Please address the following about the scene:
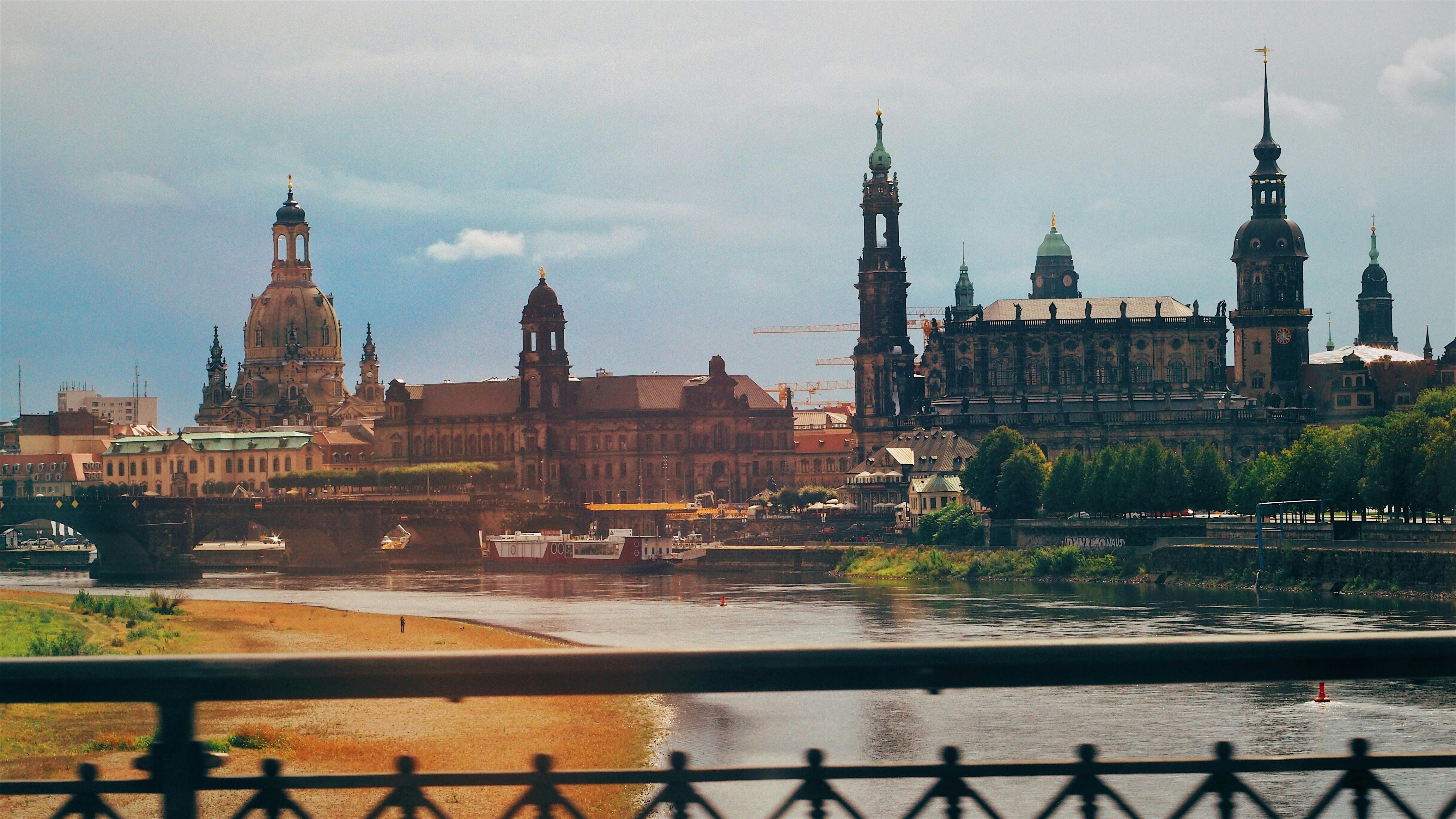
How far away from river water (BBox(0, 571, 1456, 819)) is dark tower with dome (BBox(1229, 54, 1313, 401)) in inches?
2291

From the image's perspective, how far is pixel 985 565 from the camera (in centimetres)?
10644

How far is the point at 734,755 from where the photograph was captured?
45.8ft

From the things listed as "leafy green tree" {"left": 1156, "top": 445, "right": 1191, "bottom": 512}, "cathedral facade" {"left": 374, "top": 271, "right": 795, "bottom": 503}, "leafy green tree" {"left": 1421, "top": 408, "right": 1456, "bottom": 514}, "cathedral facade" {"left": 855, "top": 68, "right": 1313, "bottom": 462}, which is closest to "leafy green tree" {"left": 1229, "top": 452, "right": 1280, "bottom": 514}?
"leafy green tree" {"left": 1156, "top": 445, "right": 1191, "bottom": 512}

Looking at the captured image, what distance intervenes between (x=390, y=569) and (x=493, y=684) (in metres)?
125

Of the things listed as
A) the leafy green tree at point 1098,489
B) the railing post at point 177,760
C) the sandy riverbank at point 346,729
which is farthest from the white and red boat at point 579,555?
the railing post at point 177,760

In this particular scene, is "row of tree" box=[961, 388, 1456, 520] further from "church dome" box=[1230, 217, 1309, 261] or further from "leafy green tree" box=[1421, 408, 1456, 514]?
"church dome" box=[1230, 217, 1309, 261]

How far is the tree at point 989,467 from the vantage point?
124 m

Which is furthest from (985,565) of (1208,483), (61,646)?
(61,646)

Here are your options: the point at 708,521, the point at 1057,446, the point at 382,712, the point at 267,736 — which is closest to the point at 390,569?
the point at 708,521

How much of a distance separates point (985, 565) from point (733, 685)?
101 meters

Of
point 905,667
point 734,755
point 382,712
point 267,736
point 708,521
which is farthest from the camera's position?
point 708,521

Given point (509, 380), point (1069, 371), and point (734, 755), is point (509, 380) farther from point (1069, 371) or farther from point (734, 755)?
point (734, 755)

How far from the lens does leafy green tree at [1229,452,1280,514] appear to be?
95750 millimetres

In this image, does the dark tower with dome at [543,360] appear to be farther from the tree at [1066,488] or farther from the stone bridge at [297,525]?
A: the tree at [1066,488]
